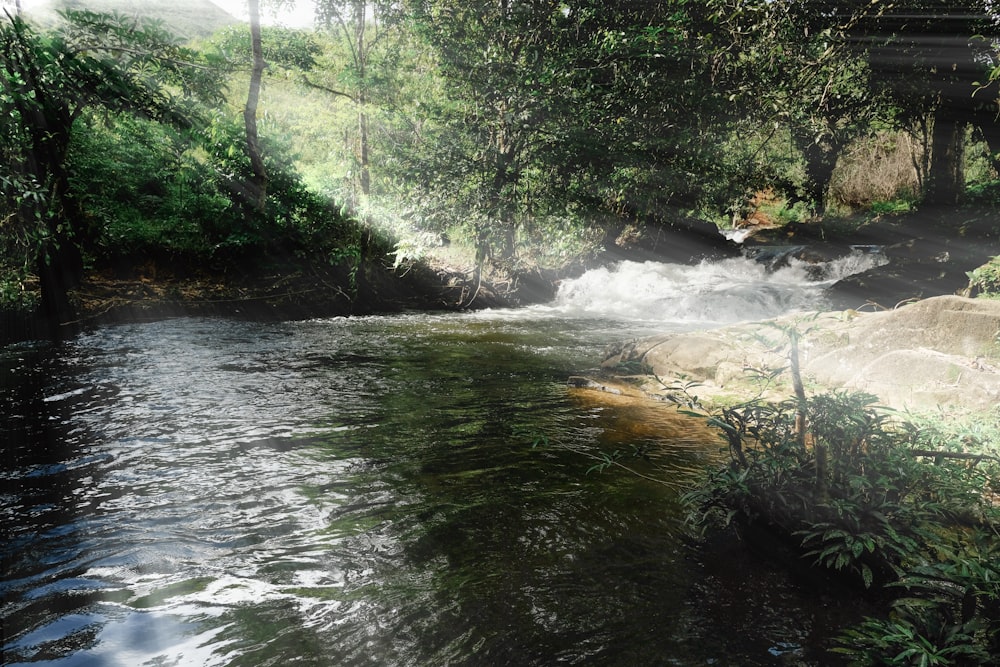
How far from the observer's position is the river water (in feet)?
9.30

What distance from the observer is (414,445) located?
19.1 feet

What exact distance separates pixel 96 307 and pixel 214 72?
651 centimetres

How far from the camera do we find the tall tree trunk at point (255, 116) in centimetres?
1342

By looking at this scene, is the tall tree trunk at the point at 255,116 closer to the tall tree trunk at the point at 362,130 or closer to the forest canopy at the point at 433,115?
the forest canopy at the point at 433,115

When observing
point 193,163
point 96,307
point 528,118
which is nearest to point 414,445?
point 528,118

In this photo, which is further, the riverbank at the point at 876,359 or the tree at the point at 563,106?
the tree at the point at 563,106

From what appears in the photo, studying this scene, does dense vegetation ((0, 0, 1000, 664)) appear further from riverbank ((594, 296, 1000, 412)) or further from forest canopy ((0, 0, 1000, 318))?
riverbank ((594, 296, 1000, 412))

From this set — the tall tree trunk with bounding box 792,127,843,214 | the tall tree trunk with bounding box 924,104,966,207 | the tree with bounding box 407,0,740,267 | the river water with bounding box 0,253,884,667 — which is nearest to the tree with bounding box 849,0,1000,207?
the tall tree trunk with bounding box 924,104,966,207

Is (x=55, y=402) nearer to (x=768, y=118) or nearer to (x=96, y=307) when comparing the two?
(x=96, y=307)

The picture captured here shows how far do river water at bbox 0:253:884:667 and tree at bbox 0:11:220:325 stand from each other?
481 cm

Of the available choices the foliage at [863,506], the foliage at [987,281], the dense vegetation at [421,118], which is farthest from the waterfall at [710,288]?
the foliage at [863,506]

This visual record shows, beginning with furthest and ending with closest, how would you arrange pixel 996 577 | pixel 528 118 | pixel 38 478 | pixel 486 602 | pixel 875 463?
1. pixel 528 118
2. pixel 38 478
3. pixel 875 463
4. pixel 486 602
5. pixel 996 577

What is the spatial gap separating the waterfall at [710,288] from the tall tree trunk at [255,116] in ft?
33.0

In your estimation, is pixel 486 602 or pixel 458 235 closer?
pixel 486 602
